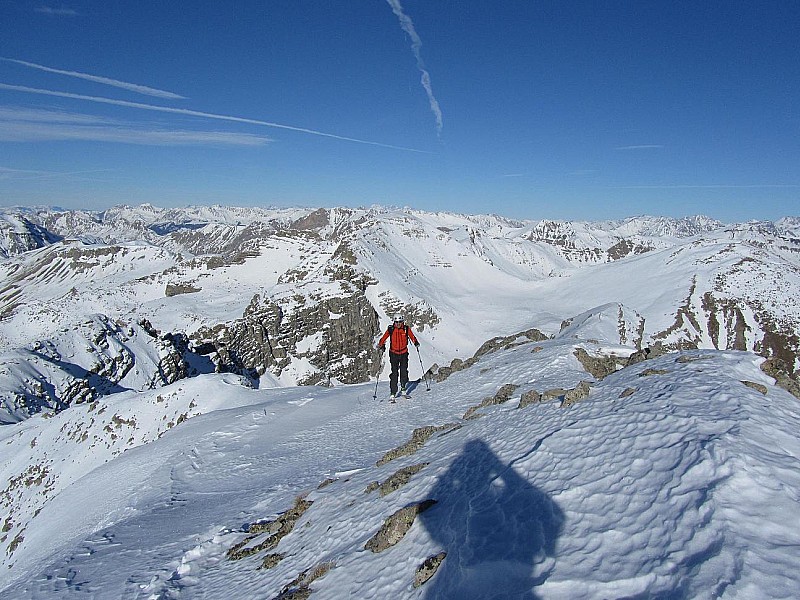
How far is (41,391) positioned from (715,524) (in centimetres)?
5408

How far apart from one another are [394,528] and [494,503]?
81.2 inches

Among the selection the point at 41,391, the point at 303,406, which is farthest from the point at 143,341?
the point at 303,406

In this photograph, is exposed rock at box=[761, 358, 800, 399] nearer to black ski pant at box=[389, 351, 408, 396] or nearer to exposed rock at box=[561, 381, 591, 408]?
exposed rock at box=[561, 381, 591, 408]

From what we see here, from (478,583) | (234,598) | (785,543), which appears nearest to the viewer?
(785,543)

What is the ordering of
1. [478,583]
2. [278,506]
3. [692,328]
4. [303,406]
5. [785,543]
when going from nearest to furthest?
[785,543] < [478,583] < [278,506] < [303,406] < [692,328]

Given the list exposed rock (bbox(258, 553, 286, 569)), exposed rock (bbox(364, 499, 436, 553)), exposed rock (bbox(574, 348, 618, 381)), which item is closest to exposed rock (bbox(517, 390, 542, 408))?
exposed rock (bbox(574, 348, 618, 381))

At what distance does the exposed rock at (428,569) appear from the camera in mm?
6551

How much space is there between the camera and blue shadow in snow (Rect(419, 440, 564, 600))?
19.2ft

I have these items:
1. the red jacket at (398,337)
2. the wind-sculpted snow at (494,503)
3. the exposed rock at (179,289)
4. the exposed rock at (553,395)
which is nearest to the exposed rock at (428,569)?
the wind-sculpted snow at (494,503)

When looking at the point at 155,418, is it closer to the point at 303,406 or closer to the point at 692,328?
the point at 303,406

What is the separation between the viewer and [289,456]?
17.0 metres

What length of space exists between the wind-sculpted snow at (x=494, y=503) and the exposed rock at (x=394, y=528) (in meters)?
0.08

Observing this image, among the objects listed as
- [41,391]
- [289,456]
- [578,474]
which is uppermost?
[578,474]

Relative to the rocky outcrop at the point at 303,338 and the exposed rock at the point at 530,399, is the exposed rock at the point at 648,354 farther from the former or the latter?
the rocky outcrop at the point at 303,338
